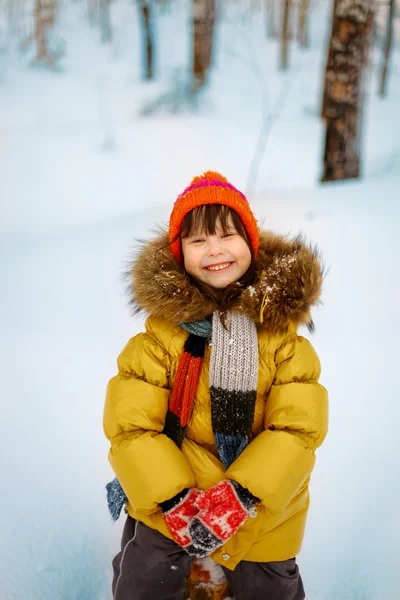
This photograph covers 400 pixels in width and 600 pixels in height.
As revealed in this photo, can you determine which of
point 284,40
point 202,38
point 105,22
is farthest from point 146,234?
point 105,22

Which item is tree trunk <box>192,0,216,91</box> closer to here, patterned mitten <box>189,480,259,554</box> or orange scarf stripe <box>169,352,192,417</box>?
orange scarf stripe <box>169,352,192,417</box>

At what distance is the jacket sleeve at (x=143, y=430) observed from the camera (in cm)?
132

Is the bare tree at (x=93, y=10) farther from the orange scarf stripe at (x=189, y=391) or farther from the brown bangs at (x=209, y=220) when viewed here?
the orange scarf stripe at (x=189, y=391)

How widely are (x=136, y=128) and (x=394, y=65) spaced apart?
4.85 m

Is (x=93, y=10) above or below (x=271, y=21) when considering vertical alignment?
below

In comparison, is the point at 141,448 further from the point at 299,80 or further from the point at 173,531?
the point at 299,80

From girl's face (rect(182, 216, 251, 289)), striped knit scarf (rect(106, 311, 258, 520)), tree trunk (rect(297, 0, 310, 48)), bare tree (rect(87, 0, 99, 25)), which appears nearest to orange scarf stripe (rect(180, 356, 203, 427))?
striped knit scarf (rect(106, 311, 258, 520))

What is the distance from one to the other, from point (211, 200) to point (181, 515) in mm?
813

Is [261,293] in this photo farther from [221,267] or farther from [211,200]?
[211,200]

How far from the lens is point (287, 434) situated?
1322 millimetres

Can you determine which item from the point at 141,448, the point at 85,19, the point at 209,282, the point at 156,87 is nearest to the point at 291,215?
the point at 209,282

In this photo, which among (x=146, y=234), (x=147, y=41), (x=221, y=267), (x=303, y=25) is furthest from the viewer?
(x=303, y=25)

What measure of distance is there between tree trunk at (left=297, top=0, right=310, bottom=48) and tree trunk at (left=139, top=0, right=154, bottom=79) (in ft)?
12.8

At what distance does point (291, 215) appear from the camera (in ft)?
10.9
